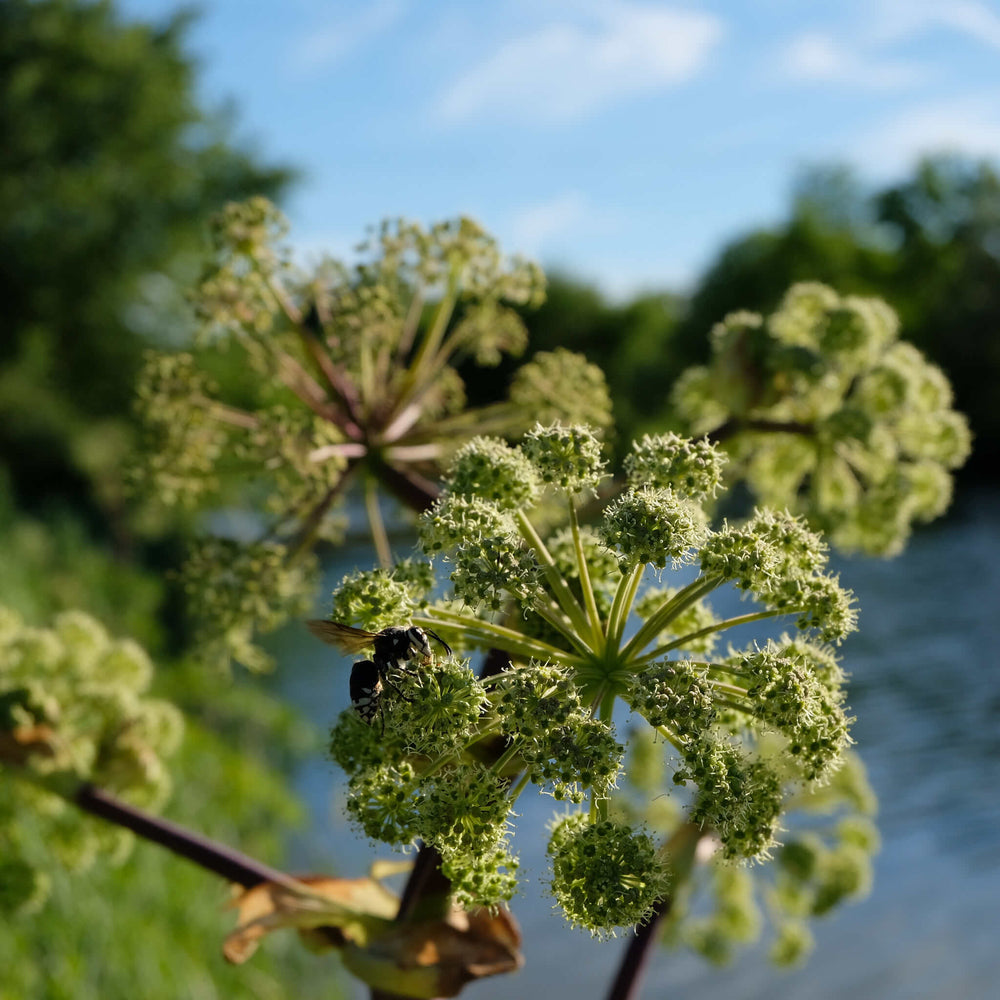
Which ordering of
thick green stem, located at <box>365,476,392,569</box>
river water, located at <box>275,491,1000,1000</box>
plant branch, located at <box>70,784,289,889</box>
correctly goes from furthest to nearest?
river water, located at <box>275,491,1000,1000</box> < thick green stem, located at <box>365,476,392,569</box> < plant branch, located at <box>70,784,289,889</box>

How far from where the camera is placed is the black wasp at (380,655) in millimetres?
1668

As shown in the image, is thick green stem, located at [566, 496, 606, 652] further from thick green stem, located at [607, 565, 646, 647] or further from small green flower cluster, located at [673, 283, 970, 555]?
small green flower cluster, located at [673, 283, 970, 555]

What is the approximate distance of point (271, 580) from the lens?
7.88 ft

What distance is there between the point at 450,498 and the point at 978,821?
19284mm

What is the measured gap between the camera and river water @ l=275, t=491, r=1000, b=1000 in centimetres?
1480

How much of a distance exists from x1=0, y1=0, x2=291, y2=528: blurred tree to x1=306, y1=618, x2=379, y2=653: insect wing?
118 feet

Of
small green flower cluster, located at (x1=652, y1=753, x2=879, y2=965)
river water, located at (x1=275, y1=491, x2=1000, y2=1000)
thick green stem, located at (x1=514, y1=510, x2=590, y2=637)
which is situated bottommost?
thick green stem, located at (x1=514, y1=510, x2=590, y2=637)

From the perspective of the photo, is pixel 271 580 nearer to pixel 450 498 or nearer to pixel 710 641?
pixel 450 498

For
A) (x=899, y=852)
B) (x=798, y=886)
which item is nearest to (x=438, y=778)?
(x=798, y=886)

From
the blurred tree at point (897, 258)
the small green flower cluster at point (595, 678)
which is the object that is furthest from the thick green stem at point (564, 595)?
the blurred tree at point (897, 258)

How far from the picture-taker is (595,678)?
1.64 meters

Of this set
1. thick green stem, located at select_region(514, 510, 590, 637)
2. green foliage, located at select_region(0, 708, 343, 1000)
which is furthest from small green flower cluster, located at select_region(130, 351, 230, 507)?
green foliage, located at select_region(0, 708, 343, 1000)

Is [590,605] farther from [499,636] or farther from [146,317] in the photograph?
[146,317]

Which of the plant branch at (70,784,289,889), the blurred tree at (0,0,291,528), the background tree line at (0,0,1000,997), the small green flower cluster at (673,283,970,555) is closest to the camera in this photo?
the plant branch at (70,784,289,889)
